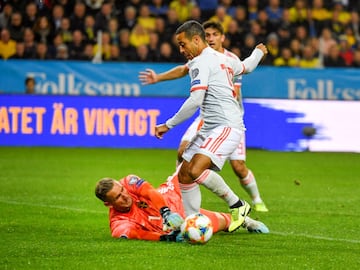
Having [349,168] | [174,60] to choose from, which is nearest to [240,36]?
[174,60]

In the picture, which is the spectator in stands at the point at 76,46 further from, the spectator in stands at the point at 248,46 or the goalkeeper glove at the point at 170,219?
the goalkeeper glove at the point at 170,219

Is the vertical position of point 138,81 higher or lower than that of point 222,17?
lower

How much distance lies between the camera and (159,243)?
9984 mm

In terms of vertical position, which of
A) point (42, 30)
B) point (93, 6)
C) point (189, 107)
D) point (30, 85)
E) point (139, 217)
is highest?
point (189, 107)

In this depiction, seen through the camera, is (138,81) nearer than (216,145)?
No

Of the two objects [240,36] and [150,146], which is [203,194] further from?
[240,36]

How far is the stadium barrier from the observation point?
68.9 feet

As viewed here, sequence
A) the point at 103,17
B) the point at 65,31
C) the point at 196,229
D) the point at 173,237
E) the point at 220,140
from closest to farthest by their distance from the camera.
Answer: the point at 196,229 → the point at 173,237 → the point at 220,140 → the point at 65,31 → the point at 103,17

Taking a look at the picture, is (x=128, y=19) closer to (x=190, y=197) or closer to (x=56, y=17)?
(x=56, y=17)

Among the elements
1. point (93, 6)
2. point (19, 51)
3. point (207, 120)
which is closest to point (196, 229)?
point (207, 120)

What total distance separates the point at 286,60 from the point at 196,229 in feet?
46.7

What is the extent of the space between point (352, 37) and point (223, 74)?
15.0 m

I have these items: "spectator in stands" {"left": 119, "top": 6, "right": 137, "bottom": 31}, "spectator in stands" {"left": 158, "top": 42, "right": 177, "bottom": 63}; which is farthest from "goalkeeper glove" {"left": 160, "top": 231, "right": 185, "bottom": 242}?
"spectator in stands" {"left": 119, "top": 6, "right": 137, "bottom": 31}

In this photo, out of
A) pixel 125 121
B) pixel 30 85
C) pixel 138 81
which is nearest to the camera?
pixel 125 121
